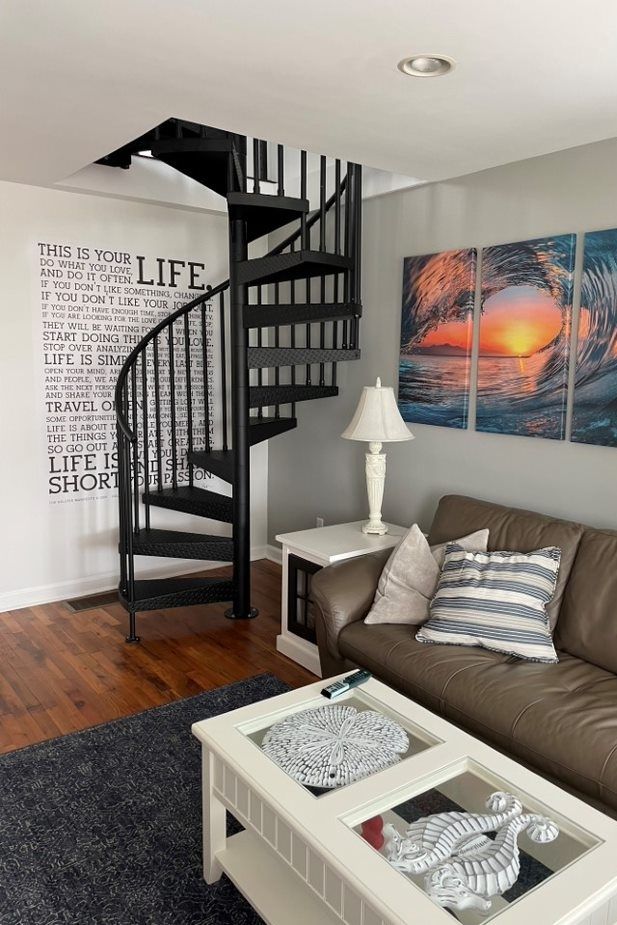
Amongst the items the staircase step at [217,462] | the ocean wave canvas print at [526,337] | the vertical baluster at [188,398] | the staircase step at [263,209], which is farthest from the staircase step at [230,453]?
the ocean wave canvas print at [526,337]

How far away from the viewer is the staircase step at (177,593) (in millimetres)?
3902

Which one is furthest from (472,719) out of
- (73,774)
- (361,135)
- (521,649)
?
(361,135)

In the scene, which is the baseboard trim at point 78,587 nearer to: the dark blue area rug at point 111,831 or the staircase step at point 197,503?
the staircase step at point 197,503

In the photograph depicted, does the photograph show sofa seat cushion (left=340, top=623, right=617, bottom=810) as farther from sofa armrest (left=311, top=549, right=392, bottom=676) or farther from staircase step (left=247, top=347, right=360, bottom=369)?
staircase step (left=247, top=347, right=360, bottom=369)

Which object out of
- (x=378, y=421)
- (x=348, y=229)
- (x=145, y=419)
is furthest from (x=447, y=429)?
(x=145, y=419)

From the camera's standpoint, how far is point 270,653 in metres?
3.68

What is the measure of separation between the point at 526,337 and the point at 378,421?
31.5 inches

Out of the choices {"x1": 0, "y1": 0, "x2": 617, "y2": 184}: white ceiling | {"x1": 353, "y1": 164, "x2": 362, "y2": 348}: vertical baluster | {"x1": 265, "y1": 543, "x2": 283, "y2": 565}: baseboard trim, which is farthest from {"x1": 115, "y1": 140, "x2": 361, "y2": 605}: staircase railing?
{"x1": 0, "y1": 0, "x2": 617, "y2": 184}: white ceiling

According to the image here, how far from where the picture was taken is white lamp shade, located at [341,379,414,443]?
11.6 feet

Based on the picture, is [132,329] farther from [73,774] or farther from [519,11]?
[519,11]

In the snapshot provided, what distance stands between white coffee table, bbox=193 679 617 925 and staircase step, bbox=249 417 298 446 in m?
2.09

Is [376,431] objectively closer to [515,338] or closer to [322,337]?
[515,338]

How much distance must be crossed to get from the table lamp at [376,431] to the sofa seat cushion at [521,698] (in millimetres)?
915

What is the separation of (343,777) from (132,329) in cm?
339
